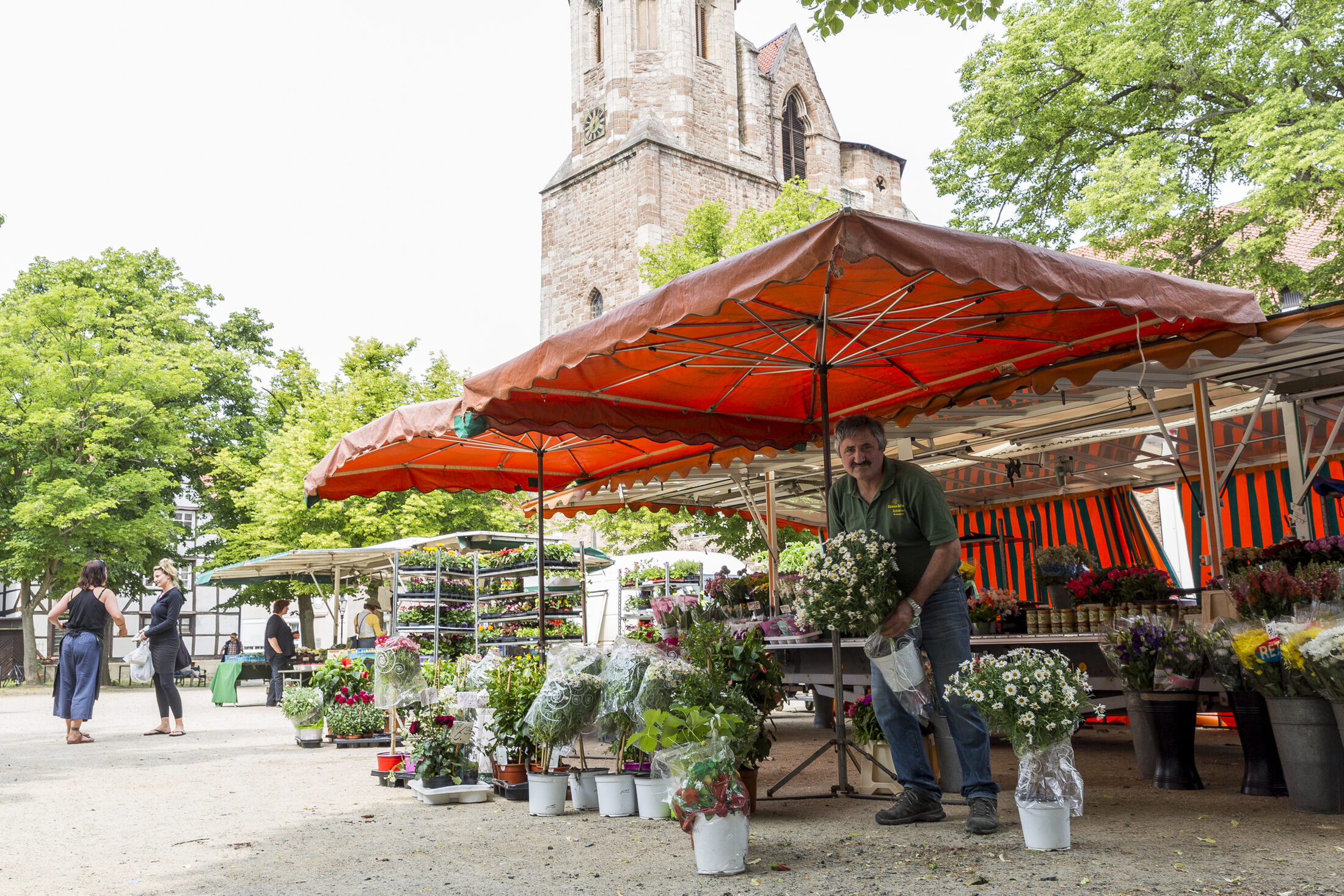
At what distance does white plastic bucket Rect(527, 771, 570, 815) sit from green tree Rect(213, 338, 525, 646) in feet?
58.9

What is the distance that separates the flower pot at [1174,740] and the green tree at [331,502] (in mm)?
18853

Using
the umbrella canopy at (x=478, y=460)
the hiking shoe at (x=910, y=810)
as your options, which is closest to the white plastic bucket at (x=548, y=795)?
the hiking shoe at (x=910, y=810)

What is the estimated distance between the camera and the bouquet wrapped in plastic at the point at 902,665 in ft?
14.7

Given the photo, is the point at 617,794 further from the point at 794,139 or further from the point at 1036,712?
the point at 794,139

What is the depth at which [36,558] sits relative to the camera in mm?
25875

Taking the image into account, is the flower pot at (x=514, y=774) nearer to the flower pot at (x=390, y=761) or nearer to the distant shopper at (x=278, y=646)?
the flower pot at (x=390, y=761)

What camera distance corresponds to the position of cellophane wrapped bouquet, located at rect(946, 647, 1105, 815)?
3.94m

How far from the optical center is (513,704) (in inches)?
227

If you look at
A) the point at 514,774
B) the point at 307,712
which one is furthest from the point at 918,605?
the point at 307,712

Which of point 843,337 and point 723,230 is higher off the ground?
point 723,230

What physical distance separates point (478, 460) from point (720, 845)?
478 cm

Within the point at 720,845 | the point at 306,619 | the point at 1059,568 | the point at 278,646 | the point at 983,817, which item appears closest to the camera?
the point at 720,845

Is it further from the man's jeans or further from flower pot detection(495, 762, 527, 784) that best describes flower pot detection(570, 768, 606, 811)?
the man's jeans

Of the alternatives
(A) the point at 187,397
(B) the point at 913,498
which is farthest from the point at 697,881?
(A) the point at 187,397
